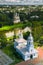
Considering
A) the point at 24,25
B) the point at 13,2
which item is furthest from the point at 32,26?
the point at 13,2

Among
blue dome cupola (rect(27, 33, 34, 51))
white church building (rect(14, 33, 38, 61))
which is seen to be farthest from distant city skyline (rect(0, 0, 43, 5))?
blue dome cupola (rect(27, 33, 34, 51))

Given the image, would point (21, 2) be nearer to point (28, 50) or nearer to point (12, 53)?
point (12, 53)

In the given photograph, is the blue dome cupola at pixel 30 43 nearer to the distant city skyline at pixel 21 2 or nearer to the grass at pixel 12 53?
the grass at pixel 12 53

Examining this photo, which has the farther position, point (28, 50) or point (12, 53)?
point (12, 53)

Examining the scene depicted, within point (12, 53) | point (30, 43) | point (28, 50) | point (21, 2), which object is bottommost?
point (12, 53)

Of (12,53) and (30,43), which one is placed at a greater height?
(30,43)

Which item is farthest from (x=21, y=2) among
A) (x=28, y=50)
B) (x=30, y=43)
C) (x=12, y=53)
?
(x=28, y=50)

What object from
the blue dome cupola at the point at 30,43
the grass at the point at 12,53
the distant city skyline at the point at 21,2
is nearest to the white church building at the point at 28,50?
the blue dome cupola at the point at 30,43

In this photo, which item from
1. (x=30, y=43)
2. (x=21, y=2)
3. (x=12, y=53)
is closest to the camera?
(x=30, y=43)
